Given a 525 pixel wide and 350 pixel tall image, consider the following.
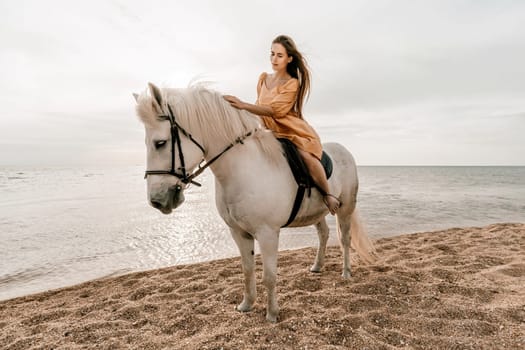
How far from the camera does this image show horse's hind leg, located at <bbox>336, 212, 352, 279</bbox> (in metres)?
4.12

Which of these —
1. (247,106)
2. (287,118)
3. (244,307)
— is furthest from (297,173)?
(244,307)

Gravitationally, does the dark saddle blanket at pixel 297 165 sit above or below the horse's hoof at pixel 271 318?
above

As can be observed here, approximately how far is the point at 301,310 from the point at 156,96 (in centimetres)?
258

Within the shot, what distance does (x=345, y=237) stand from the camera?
13.9 feet

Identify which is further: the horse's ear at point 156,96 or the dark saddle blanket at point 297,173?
the dark saddle blanket at point 297,173

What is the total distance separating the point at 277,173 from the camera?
8.92ft

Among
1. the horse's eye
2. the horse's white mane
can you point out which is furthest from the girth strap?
the horse's eye

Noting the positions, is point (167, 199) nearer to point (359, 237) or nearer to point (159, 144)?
point (159, 144)

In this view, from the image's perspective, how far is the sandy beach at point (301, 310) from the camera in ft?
8.23

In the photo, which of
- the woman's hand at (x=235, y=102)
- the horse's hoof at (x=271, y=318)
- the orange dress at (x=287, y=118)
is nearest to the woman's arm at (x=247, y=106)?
the woman's hand at (x=235, y=102)

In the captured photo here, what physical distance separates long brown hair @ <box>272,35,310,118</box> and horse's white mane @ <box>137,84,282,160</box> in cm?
68

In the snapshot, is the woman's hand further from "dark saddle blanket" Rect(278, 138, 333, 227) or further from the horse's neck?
"dark saddle blanket" Rect(278, 138, 333, 227)

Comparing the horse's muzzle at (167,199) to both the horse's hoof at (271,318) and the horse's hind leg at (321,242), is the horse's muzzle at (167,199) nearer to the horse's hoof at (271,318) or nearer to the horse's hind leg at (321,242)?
the horse's hoof at (271,318)

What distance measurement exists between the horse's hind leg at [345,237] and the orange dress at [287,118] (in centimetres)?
156
